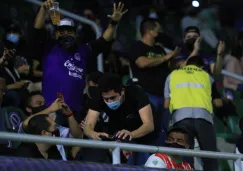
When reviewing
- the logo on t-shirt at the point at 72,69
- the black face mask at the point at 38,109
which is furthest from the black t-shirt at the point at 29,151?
the logo on t-shirt at the point at 72,69

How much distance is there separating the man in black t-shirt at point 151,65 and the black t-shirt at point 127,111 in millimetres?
1960

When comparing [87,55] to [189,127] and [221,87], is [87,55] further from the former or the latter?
[221,87]

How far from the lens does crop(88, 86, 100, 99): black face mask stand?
895cm

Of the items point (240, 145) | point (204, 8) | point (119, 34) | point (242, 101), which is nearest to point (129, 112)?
point (240, 145)

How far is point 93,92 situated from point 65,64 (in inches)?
19.1

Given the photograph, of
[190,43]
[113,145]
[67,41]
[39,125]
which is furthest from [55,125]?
[190,43]

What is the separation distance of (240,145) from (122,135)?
7.64ft

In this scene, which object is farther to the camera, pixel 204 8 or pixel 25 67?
pixel 204 8

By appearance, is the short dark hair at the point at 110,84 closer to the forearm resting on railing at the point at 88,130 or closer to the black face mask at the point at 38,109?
the forearm resting on railing at the point at 88,130

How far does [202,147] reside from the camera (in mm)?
9922

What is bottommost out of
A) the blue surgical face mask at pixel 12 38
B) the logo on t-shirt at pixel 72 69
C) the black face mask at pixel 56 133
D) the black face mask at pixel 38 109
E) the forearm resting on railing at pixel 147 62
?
the black face mask at pixel 56 133

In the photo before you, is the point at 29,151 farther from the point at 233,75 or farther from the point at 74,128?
the point at 233,75

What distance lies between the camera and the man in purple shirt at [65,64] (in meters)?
9.70

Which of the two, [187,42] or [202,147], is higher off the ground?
[187,42]
